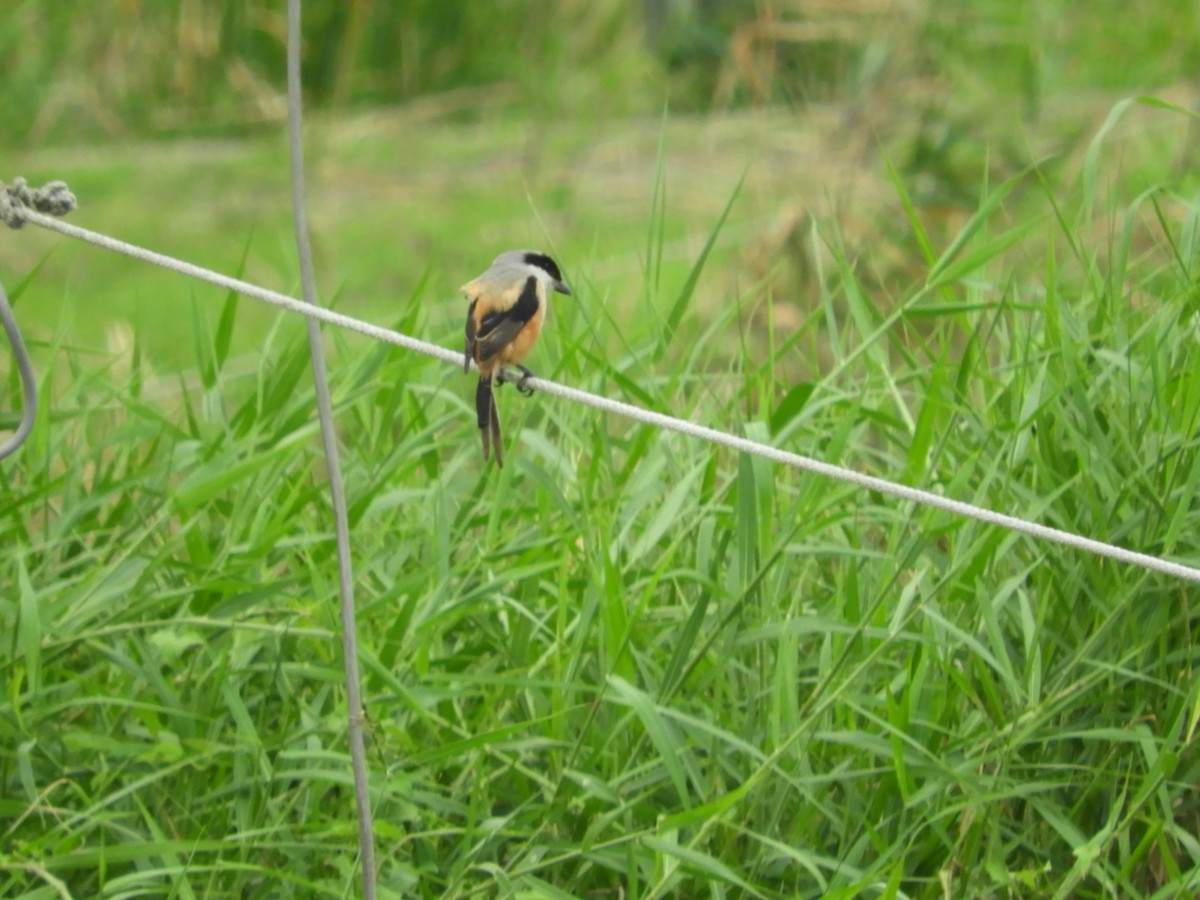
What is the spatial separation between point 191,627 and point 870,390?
4.05ft

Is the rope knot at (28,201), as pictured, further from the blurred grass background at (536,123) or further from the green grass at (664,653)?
the blurred grass background at (536,123)

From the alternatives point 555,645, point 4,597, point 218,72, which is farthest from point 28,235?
point 555,645

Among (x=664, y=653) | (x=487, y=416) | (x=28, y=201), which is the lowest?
(x=664, y=653)

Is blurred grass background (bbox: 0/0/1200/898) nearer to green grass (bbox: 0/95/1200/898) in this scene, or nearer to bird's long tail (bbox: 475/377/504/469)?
green grass (bbox: 0/95/1200/898)

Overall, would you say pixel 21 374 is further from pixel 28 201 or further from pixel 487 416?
pixel 487 416

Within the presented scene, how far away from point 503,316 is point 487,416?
0.16 metres

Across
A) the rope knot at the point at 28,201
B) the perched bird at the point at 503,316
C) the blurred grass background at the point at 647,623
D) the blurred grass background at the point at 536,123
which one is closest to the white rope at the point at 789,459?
the rope knot at the point at 28,201

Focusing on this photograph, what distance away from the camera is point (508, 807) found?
2893 mm

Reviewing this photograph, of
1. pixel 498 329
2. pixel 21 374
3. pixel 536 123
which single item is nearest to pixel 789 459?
pixel 498 329

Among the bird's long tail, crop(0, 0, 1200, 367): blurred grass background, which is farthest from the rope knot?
crop(0, 0, 1200, 367): blurred grass background

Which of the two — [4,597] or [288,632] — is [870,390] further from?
[4,597]

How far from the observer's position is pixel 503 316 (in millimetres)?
2861

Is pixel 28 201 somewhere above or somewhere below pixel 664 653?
above

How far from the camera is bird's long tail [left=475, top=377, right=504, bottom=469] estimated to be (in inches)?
114
